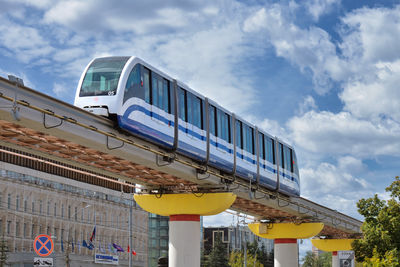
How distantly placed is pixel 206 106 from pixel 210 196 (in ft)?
15.1

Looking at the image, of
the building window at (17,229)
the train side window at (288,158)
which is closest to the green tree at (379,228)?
the train side window at (288,158)

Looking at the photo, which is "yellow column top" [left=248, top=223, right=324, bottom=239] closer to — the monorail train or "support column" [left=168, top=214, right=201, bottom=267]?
the monorail train

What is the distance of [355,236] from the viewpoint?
233 feet

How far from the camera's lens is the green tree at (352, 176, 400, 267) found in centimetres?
4166

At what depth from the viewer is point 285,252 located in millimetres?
51500

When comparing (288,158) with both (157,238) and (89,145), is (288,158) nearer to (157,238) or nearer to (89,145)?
(89,145)

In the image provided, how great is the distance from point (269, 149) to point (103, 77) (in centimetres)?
1690

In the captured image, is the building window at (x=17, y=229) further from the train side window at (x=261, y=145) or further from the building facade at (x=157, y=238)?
the train side window at (x=261, y=145)

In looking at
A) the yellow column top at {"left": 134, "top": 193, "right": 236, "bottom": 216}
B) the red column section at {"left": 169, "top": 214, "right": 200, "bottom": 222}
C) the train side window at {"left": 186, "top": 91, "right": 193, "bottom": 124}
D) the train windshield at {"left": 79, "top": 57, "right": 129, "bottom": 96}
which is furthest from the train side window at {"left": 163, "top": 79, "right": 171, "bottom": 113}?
the red column section at {"left": 169, "top": 214, "right": 200, "bottom": 222}

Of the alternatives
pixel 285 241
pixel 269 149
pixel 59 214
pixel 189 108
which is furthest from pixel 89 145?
pixel 59 214

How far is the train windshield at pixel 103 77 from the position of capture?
24734 millimetres

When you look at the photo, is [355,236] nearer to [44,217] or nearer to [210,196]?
[44,217]

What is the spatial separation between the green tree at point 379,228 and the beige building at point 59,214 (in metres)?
33.1

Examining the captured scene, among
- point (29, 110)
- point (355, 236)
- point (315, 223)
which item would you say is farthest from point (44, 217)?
point (29, 110)
